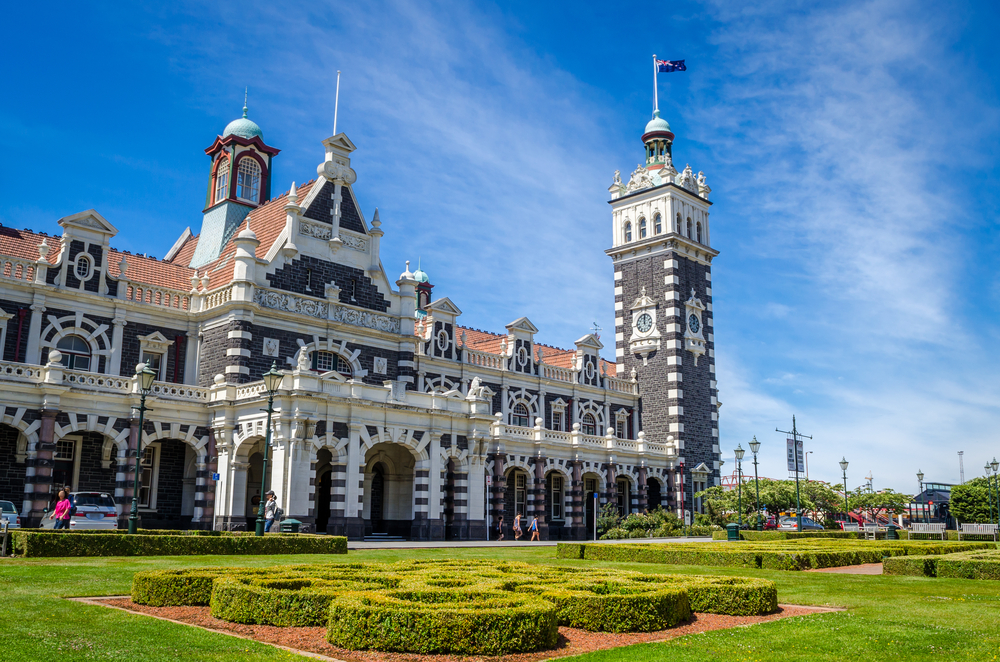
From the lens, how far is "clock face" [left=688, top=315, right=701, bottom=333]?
64.6m

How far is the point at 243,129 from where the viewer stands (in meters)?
51.1

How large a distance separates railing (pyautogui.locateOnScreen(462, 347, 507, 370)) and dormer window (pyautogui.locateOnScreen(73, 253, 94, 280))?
72.5 feet

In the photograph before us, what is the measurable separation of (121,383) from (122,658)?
1220 inches

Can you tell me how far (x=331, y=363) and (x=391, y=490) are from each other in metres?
7.16

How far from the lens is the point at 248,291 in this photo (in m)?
40.6

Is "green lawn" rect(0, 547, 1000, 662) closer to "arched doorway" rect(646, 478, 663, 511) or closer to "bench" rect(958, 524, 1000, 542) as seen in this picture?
"bench" rect(958, 524, 1000, 542)

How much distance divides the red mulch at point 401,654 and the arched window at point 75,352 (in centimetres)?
2872

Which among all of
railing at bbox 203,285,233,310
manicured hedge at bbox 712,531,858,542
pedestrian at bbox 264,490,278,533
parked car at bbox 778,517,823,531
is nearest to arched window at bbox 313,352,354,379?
railing at bbox 203,285,233,310

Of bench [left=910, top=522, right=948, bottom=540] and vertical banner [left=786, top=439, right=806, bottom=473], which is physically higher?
vertical banner [left=786, top=439, right=806, bottom=473]

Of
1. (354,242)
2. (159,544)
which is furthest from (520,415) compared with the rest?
(159,544)

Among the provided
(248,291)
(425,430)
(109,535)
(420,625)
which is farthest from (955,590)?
(248,291)

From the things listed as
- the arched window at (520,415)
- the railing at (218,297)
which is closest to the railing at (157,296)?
the railing at (218,297)

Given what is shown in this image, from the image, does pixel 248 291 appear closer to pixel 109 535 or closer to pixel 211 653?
pixel 109 535

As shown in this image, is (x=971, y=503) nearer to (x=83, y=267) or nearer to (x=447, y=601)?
(x=83, y=267)
